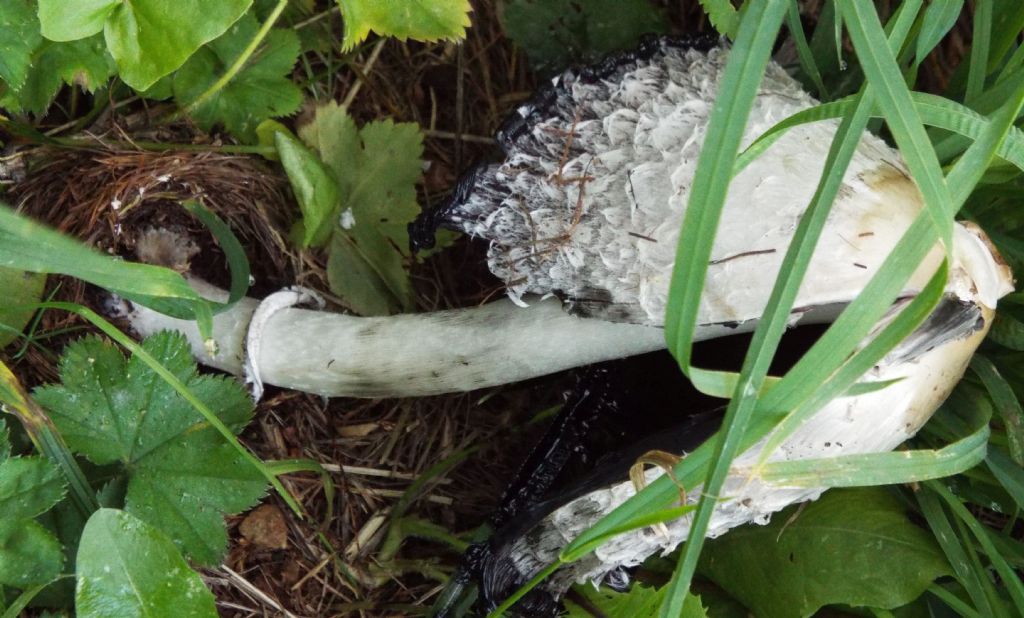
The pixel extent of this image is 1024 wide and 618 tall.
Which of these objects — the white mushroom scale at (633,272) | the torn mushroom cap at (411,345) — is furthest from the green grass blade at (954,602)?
the torn mushroom cap at (411,345)

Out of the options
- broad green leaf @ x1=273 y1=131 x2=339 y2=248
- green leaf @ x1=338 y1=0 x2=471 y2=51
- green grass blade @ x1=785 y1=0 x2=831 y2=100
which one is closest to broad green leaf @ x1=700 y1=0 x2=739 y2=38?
green grass blade @ x1=785 y1=0 x2=831 y2=100

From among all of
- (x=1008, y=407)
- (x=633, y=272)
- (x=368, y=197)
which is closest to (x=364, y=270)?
(x=368, y=197)

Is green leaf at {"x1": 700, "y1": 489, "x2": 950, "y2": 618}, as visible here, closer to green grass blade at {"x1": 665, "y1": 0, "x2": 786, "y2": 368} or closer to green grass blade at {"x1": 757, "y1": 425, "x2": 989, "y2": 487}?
green grass blade at {"x1": 757, "y1": 425, "x2": 989, "y2": 487}

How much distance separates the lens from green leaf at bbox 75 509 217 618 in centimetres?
153

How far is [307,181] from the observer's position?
2.12 m

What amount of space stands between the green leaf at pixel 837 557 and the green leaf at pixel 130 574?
128cm

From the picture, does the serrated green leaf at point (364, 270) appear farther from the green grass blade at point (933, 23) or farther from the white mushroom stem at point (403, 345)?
the green grass blade at point (933, 23)

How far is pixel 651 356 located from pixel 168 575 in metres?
1.17

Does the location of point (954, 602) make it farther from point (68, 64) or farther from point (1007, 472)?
point (68, 64)

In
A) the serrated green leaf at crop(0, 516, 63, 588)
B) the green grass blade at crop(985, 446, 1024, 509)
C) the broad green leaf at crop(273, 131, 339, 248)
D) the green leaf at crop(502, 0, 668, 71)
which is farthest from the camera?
the green leaf at crop(502, 0, 668, 71)

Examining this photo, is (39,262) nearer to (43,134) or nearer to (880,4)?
(43,134)

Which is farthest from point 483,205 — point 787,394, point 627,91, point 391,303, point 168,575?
point 168,575

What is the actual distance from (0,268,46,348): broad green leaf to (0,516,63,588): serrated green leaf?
1.68 feet

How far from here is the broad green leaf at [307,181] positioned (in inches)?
82.5
